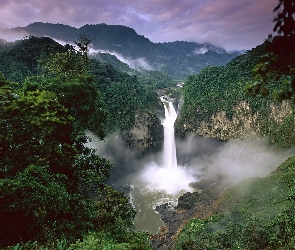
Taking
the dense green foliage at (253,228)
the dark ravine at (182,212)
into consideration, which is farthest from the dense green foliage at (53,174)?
the dark ravine at (182,212)

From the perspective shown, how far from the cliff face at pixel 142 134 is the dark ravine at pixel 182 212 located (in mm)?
14686

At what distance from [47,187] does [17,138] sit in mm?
3413

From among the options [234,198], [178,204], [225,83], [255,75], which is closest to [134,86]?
[225,83]

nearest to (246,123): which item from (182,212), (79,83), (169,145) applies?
(169,145)

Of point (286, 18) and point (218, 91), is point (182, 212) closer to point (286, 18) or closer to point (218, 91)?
point (218, 91)

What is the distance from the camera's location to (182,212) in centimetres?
3120

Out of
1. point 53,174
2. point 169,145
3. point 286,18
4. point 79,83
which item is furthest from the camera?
point 169,145

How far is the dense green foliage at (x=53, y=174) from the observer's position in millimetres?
10266

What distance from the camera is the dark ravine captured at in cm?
2616

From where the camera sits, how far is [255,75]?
4.46 meters

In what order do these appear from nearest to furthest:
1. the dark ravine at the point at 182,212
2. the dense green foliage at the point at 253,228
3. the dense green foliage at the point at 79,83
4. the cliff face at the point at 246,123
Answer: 1. the dense green foliage at the point at 253,228
2. the dense green foliage at the point at 79,83
3. the dark ravine at the point at 182,212
4. the cliff face at the point at 246,123

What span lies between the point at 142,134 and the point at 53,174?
3555cm

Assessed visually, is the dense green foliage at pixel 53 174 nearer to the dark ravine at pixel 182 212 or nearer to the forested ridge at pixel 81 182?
the forested ridge at pixel 81 182

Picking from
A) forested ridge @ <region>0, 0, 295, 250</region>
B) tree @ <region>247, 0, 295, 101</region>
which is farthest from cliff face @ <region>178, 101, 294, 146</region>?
tree @ <region>247, 0, 295, 101</region>
